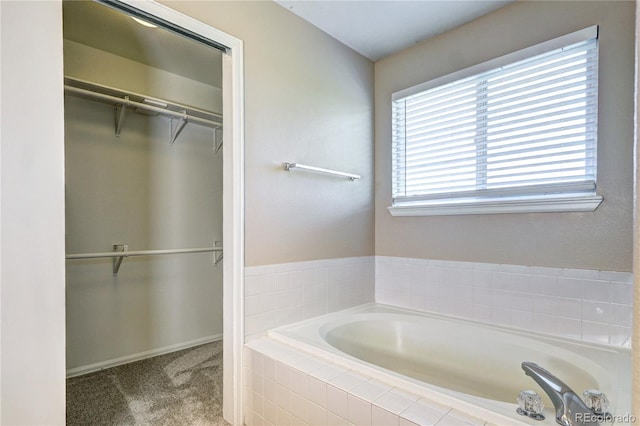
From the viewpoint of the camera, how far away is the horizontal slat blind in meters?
1.72

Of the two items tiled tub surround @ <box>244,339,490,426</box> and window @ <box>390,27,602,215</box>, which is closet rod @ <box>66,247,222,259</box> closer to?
tiled tub surround @ <box>244,339,490,426</box>

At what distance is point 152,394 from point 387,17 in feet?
8.88

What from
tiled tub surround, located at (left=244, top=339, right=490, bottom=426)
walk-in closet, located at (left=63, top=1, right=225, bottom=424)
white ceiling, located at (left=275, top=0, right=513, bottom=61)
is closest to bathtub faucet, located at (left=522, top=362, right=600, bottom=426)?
tiled tub surround, located at (left=244, top=339, right=490, bottom=426)

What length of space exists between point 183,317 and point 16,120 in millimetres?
2064

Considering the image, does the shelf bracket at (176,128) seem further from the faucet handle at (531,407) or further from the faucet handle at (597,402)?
the faucet handle at (597,402)

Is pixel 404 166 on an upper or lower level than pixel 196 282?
upper

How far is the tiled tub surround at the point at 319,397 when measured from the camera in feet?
3.69

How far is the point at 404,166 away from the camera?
Result: 2494mm

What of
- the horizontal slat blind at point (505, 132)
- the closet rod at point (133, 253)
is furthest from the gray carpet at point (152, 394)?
the horizontal slat blind at point (505, 132)

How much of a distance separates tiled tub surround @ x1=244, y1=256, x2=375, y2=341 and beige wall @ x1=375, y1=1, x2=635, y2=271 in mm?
333

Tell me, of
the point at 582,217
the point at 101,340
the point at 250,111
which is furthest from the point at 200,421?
the point at 582,217

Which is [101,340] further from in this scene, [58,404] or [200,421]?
[58,404]

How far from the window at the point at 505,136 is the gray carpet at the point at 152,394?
1747 mm

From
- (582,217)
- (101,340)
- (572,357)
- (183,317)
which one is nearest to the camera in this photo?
(572,357)
